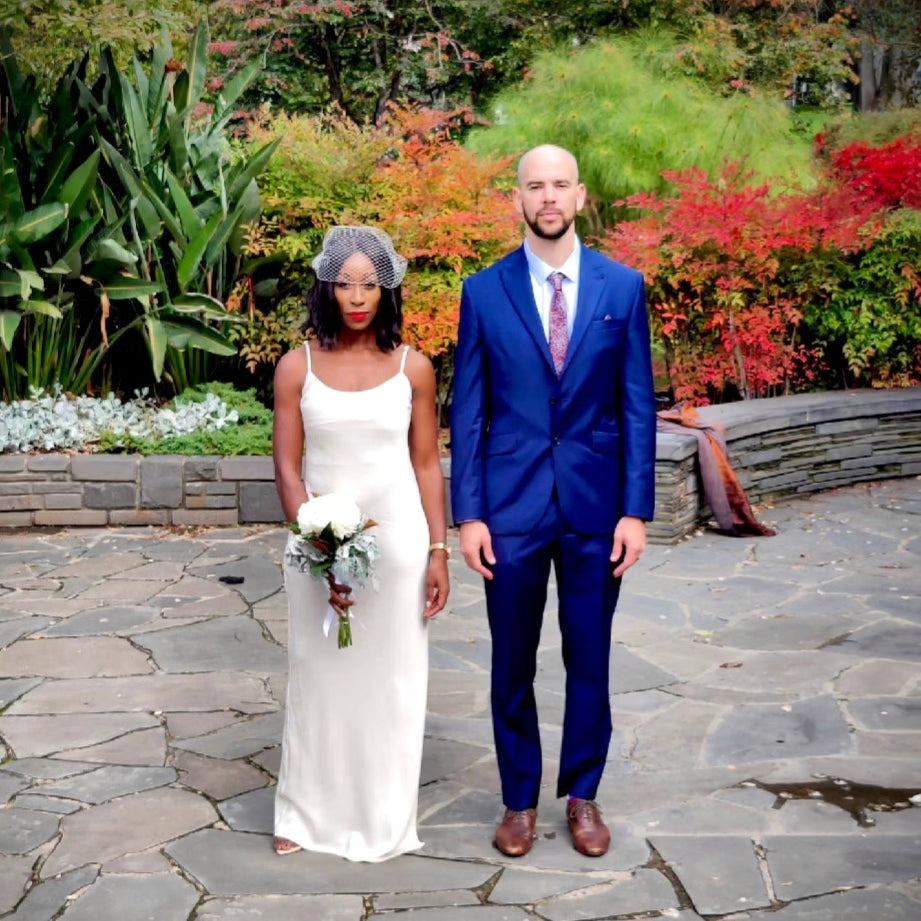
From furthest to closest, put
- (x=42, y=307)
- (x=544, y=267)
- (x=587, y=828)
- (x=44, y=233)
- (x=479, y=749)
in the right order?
1. (x=44, y=233)
2. (x=42, y=307)
3. (x=479, y=749)
4. (x=587, y=828)
5. (x=544, y=267)

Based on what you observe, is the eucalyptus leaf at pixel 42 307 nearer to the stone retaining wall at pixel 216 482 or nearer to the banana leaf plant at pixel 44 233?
the banana leaf plant at pixel 44 233

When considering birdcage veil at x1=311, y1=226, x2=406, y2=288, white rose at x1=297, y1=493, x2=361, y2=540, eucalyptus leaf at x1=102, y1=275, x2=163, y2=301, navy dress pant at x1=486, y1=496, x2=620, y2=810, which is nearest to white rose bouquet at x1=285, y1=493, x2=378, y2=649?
white rose at x1=297, y1=493, x2=361, y2=540

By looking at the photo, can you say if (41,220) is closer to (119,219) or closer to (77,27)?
(119,219)

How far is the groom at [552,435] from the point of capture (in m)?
4.13

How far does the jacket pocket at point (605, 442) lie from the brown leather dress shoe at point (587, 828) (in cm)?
102

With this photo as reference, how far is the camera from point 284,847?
14.1 ft

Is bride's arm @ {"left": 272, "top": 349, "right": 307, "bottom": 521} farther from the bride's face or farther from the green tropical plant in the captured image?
the green tropical plant

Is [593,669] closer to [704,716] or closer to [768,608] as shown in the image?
[704,716]

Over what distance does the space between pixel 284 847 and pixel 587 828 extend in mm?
867

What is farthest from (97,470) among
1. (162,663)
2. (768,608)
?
(768,608)

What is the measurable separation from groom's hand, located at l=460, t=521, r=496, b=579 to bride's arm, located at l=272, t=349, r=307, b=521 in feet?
1.52

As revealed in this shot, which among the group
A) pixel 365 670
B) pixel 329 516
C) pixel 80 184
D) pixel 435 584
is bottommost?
pixel 365 670

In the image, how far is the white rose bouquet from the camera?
3.95 metres

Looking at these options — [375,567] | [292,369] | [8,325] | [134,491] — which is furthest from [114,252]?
[375,567]
